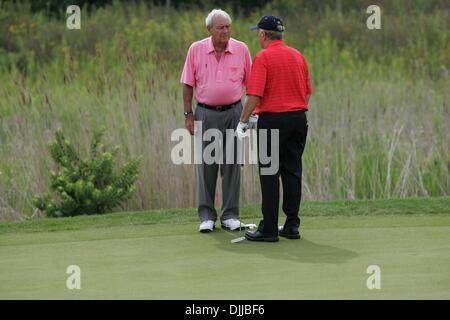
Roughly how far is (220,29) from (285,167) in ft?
4.19

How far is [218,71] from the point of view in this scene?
29.6 ft

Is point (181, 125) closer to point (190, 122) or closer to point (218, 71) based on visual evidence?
point (190, 122)

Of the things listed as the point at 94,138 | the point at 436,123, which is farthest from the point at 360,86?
the point at 94,138

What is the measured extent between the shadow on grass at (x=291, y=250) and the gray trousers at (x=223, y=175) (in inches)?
22.7

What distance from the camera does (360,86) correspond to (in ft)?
44.3

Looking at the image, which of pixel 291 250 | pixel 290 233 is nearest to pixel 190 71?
A: pixel 290 233

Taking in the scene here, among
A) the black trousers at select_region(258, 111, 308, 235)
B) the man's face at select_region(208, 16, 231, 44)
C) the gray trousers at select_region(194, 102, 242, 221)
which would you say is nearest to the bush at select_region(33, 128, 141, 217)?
the gray trousers at select_region(194, 102, 242, 221)

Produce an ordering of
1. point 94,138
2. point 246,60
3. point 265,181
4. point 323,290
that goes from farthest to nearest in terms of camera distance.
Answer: point 94,138 → point 246,60 → point 265,181 → point 323,290

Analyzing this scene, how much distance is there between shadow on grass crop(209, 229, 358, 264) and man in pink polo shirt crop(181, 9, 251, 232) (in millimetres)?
702

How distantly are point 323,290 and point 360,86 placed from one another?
7512mm

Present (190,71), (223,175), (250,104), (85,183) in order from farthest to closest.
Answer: (85,183)
(223,175)
(190,71)
(250,104)

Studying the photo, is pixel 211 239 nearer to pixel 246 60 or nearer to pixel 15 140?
pixel 246 60

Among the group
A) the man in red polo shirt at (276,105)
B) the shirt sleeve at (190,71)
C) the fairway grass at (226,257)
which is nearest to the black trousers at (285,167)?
the man in red polo shirt at (276,105)

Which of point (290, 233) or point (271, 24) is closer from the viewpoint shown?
point (271, 24)
